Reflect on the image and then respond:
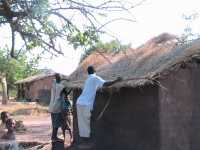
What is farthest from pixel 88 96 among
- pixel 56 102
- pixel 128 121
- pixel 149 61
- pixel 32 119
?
pixel 32 119

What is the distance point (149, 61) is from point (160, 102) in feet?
5.81

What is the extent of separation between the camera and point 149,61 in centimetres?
1309

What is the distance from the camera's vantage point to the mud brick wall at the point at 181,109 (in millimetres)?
11594

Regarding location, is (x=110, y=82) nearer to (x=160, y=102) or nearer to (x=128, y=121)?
(x=128, y=121)

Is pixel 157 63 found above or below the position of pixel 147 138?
above

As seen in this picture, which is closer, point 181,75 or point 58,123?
point 181,75

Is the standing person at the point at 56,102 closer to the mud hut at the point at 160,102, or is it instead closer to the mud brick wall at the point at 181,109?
the mud hut at the point at 160,102

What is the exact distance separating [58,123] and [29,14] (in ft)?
20.4

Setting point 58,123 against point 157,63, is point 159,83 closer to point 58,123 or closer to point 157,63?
point 157,63

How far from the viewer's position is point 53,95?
47.1 ft

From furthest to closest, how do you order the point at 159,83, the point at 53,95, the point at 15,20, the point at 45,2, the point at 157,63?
the point at 53,95 < the point at 157,63 < the point at 159,83 < the point at 15,20 < the point at 45,2

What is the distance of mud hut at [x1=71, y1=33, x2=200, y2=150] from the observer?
11555 mm

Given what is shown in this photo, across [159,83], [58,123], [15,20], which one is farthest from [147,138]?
[15,20]

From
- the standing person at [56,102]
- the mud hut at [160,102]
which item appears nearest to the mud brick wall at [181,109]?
the mud hut at [160,102]
